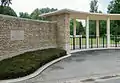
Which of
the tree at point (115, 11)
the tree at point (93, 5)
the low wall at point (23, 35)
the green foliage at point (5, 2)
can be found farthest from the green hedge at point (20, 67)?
the tree at point (93, 5)

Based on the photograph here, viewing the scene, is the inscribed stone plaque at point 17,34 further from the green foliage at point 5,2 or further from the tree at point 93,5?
the tree at point 93,5

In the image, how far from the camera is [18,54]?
40.0 feet

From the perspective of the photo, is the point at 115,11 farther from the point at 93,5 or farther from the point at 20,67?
the point at 20,67

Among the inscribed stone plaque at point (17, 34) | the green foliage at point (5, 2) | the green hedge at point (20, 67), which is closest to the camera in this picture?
the green hedge at point (20, 67)

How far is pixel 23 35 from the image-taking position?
1283 cm

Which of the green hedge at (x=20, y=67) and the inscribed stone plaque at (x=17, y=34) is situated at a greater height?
the inscribed stone plaque at (x=17, y=34)

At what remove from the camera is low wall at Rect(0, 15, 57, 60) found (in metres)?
11.1

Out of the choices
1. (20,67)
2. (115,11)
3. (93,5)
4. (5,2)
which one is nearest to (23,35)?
(20,67)

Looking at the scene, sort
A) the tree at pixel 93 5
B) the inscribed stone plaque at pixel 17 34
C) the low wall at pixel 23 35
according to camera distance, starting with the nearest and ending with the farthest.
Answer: the low wall at pixel 23 35, the inscribed stone plaque at pixel 17 34, the tree at pixel 93 5

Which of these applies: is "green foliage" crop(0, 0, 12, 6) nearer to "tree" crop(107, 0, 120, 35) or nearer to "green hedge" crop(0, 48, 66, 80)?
"tree" crop(107, 0, 120, 35)

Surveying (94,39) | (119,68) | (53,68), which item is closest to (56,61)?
(53,68)

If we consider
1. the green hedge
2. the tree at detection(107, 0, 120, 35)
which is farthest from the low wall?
the tree at detection(107, 0, 120, 35)

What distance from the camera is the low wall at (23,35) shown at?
11.1m

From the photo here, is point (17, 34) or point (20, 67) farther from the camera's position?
point (17, 34)
